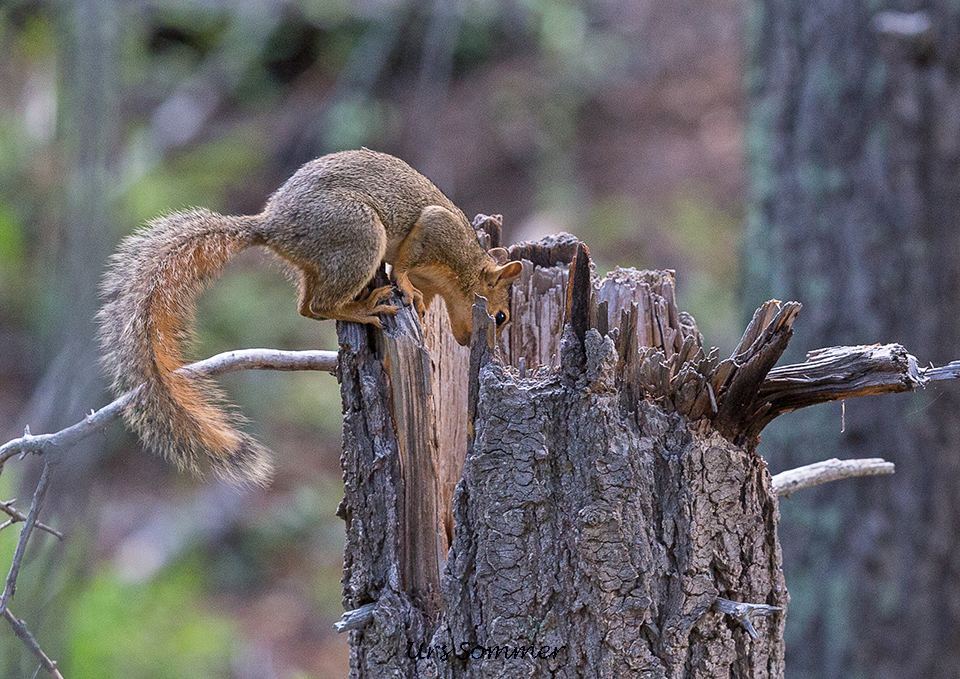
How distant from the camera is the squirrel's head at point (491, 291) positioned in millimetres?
1918

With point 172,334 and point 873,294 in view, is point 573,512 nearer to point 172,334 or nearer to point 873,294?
point 172,334

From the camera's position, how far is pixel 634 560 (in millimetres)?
1304

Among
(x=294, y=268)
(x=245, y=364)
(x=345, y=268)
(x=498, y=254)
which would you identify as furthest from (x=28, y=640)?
(x=498, y=254)

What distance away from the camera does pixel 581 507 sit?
1305mm

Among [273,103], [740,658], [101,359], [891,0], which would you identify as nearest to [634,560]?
[740,658]

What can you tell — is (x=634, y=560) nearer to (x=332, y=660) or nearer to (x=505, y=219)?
(x=332, y=660)

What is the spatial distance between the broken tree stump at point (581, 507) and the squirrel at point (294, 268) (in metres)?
0.29

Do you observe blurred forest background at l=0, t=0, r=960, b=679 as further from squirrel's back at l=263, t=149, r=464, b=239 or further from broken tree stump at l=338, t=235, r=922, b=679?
broken tree stump at l=338, t=235, r=922, b=679

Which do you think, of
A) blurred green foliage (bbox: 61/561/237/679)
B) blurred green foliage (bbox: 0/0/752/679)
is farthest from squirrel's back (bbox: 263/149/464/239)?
blurred green foliage (bbox: 0/0/752/679)

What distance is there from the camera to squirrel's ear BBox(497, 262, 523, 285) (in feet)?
6.22

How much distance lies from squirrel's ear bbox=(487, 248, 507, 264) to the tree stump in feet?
2.37

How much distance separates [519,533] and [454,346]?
2.14 ft

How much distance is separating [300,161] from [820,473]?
538cm

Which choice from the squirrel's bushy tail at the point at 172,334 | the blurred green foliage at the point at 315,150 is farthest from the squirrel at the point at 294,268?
the blurred green foliage at the point at 315,150
